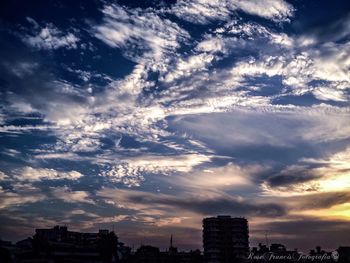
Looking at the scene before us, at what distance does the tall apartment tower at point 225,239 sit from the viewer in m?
137

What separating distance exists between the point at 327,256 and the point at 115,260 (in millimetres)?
69769

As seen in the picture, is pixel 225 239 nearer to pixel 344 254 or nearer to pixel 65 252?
pixel 344 254

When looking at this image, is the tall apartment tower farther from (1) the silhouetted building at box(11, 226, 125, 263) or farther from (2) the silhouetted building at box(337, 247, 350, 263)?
(1) the silhouetted building at box(11, 226, 125, 263)

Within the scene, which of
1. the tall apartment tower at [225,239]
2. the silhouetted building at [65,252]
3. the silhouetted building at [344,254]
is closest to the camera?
the silhouetted building at [65,252]

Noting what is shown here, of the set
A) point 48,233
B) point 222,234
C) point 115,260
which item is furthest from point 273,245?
point 48,233

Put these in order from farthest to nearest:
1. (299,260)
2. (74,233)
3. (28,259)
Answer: (74,233)
(299,260)
(28,259)

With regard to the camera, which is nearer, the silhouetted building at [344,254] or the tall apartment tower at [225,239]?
the silhouetted building at [344,254]

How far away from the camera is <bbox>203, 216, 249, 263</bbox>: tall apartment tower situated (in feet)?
450

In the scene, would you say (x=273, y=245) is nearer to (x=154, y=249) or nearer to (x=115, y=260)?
(x=154, y=249)

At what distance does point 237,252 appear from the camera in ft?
451

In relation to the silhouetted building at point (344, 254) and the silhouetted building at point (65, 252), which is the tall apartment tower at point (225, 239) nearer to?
the silhouetted building at point (344, 254)

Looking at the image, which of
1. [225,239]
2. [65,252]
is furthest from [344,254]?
[65,252]

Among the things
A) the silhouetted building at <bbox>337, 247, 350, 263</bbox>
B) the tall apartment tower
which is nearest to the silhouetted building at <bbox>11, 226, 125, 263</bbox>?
the tall apartment tower

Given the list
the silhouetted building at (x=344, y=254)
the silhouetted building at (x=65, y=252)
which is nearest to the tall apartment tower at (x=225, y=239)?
the silhouetted building at (x=344, y=254)
